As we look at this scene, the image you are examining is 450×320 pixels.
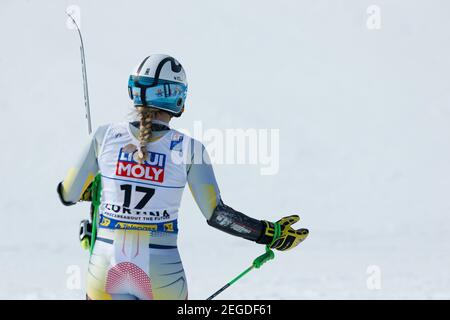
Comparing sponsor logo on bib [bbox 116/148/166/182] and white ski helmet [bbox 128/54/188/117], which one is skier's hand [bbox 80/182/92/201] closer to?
sponsor logo on bib [bbox 116/148/166/182]

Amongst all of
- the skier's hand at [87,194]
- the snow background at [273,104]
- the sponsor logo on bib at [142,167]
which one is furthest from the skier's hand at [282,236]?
the snow background at [273,104]

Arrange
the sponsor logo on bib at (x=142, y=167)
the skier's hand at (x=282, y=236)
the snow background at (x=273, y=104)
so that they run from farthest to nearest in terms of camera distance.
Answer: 1. the snow background at (x=273, y=104)
2. the skier's hand at (x=282, y=236)
3. the sponsor logo on bib at (x=142, y=167)

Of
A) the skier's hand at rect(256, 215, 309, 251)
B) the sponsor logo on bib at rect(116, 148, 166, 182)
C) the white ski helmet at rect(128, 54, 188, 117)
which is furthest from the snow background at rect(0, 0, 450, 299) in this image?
the sponsor logo on bib at rect(116, 148, 166, 182)

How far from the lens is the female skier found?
3861 mm

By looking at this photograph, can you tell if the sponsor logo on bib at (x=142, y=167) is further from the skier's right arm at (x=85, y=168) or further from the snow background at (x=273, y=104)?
the snow background at (x=273, y=104)

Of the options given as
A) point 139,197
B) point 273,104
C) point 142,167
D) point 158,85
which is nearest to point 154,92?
point 158,85

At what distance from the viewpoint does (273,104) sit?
947 inches

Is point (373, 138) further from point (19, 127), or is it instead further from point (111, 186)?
point (111, 186)

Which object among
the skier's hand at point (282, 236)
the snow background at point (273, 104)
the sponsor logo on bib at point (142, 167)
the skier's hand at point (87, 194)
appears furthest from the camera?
the snow background at point (273, 104)

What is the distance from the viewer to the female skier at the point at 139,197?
3.86 meters

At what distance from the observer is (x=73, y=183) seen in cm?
396

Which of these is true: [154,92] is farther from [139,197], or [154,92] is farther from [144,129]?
[139,197]

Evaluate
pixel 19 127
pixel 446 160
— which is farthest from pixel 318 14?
pixel 19 127

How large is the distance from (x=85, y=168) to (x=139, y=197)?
32 centimetres
